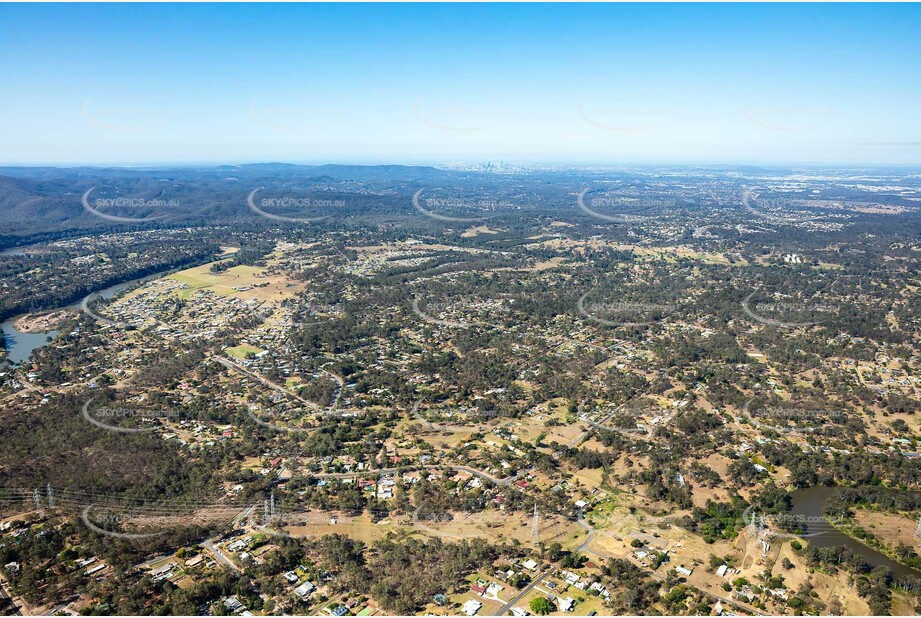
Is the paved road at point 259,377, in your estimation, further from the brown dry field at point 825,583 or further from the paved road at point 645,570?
the brown dry field at point 825,583

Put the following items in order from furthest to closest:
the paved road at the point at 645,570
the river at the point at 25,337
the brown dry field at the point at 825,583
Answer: the river at the point at 25,337 < the brown dry field at the point at 825,583 < the paved road at the point at 645,570

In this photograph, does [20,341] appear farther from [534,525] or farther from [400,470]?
[534,525]

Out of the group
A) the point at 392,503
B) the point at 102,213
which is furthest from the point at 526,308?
the point at 102,213

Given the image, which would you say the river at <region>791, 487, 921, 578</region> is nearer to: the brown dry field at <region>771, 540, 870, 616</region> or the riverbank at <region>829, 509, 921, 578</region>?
the riverbank at <region>829, 509, 921, 578</region>

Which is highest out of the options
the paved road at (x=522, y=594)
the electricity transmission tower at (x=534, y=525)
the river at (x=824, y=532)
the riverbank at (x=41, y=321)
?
the riverbank at (x=41, y=321)

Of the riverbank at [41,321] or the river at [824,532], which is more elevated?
the riverbank at [41,321]

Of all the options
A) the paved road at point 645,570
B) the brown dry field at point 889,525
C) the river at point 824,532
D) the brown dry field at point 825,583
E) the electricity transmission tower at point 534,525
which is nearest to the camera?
the paved road at point 645,570

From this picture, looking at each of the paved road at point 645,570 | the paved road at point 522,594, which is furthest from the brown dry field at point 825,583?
the paved road at point 522,594

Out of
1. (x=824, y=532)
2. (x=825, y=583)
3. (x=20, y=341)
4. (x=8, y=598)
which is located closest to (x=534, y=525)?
(x=825, y=583)

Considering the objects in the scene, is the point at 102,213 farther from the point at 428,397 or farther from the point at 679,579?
the point at 679,579
